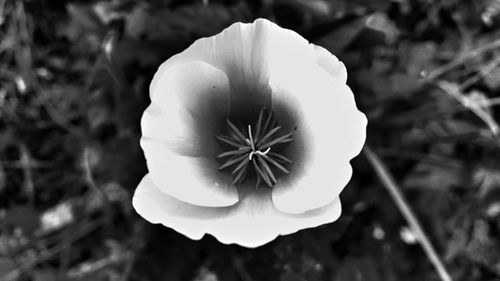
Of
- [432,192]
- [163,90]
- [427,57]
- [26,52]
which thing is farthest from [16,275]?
[427,57]

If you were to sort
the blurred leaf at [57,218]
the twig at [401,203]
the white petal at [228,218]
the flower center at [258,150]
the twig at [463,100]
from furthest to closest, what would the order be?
the blurred leaf at [57,218]
the twig at [463,100]
the twig at [401,203]
the flower center at [258,150]
the white petal at [228,218]

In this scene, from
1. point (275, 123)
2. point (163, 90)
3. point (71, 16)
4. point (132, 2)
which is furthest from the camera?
point (71, 16)

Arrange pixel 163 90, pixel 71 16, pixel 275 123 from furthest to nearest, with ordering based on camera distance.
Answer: pixel 71 16 < pixel 275 123 < pixel 163 90

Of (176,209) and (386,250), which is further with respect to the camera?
(386,250)

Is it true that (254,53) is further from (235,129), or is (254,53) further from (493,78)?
(493,78)

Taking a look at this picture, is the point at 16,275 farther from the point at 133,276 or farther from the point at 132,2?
the point at 132,2

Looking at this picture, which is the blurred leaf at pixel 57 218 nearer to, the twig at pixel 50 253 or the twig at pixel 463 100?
the twig at pixel 50 253

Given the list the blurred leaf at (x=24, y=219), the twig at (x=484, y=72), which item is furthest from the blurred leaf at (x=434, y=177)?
the blurred leaf at (x=24, y=219)
